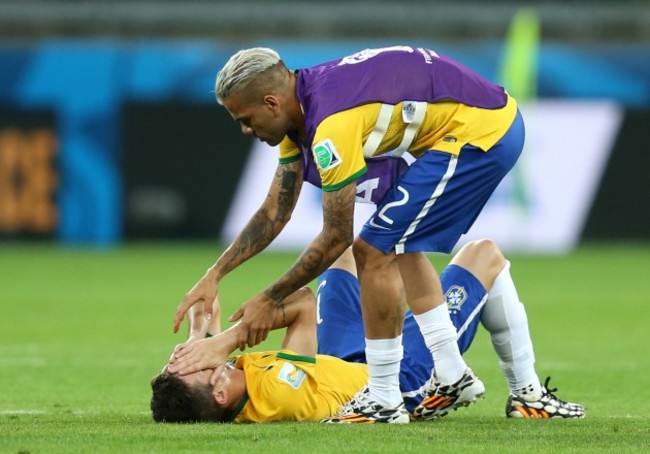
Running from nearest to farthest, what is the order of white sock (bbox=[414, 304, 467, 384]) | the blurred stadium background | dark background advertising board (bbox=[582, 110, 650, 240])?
white sock (bbox=[414, 304, 467, 384])
the blurred stadium background
dark background advertising board (bbox=[582, 110, 650, 240])

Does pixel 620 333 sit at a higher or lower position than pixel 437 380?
lower

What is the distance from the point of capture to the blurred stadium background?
21.2 m

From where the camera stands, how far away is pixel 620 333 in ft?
37.3

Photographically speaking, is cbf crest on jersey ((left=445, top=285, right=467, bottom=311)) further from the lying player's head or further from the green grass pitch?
the lying player's head

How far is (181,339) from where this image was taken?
36.7ft

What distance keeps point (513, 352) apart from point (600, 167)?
49.4 ft

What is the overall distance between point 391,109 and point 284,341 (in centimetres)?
118

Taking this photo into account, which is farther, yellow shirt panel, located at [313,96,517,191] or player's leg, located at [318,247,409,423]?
player's leg, located at [318,247,409,423]

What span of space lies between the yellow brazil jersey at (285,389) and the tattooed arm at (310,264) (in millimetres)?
122

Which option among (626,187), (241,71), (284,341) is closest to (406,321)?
(284,341)

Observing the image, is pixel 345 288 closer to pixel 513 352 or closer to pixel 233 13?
pixel 513 352

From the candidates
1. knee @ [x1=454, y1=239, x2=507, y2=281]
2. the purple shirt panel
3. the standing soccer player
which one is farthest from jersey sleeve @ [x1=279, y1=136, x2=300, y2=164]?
knee @ [x1=454, y1=239, x2=507, y2=281]

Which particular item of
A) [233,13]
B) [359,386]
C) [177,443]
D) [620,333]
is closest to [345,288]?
[359,386]

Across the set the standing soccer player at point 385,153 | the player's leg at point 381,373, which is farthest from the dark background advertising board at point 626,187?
the player's leg at point 381,373
